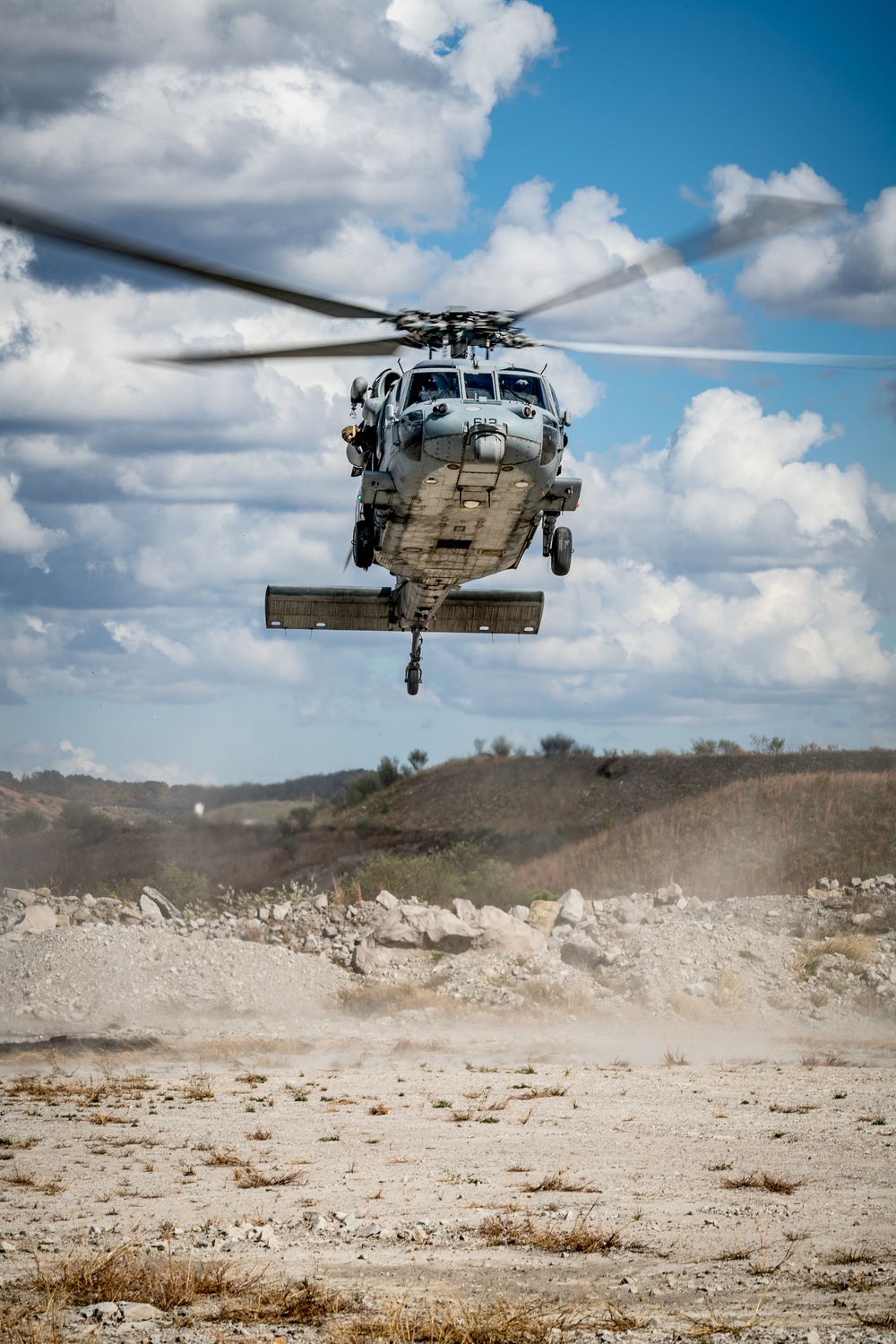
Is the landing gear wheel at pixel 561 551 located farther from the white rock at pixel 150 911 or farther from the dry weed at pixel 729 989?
the white rock at pixel 150 911

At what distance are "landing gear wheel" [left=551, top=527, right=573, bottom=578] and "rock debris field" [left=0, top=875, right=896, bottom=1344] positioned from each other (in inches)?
288

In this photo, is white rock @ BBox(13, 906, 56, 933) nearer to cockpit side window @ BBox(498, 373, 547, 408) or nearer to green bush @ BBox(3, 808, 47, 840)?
cockpit side window @ BBox(498, 373, 547, 408)

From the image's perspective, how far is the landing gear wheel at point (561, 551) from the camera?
58.7 ft

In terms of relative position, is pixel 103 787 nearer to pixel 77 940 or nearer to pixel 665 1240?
pixel 77 940

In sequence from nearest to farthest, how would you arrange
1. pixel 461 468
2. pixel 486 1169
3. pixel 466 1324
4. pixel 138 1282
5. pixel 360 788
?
pixel 466 1324 < pixel 138 1282 < pixel 486 1169 < pixel 461 468 < pixel 360 788

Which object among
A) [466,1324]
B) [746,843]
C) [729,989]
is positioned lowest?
[729,989]

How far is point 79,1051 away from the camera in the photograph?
18531 mm

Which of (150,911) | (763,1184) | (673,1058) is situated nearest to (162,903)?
(150,911)

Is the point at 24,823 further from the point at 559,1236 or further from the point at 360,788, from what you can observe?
the point at 559,1236

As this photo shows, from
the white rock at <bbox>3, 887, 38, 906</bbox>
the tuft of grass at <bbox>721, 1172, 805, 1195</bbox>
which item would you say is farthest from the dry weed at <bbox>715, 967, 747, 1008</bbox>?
the white rock at <bbox>3, 887, 38, 906</bbox>

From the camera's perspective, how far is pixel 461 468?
15.7m

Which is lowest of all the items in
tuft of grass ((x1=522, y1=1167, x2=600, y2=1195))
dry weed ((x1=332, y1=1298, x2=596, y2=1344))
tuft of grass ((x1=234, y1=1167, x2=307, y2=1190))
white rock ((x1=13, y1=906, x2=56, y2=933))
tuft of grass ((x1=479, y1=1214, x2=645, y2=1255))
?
white rock ((x1=13, y1=906, x2=56, y2=933))

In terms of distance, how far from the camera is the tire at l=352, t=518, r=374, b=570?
18.9 m

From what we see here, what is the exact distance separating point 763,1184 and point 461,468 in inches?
368
